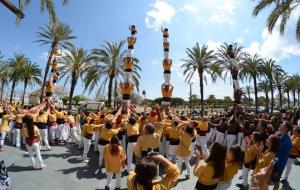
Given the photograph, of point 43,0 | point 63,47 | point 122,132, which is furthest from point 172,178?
point 63,47

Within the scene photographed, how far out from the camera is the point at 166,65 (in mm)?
16078

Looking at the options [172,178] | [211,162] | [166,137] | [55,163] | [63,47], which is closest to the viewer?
[172,178]

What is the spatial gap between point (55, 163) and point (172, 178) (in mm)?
8595

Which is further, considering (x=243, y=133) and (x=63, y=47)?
(x=63, y=47)

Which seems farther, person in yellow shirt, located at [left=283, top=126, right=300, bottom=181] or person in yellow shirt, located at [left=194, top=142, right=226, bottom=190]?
person in yellow shirt, located at [left=283, top=126, right=300, bottom=181]

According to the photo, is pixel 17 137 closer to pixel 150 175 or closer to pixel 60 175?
pixel 60 175

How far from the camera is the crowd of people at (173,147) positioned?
4.45 m

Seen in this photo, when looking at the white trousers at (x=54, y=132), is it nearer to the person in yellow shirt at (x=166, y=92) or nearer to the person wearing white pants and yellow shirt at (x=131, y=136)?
the person in yellow shirt at (x=166, y=92)

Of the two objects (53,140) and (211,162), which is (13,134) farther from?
(211,162)

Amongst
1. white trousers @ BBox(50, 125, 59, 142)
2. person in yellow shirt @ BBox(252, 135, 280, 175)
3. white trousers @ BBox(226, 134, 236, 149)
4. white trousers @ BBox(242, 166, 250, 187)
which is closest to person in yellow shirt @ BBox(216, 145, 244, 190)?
person in yellow shirt @ BBox(252, 135, 280, 175)

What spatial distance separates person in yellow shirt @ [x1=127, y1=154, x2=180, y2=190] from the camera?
12.2 ft

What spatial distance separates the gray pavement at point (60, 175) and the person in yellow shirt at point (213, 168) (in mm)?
3726

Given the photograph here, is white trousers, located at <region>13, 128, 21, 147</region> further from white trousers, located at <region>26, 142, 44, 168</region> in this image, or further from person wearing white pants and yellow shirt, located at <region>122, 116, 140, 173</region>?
person wearing white pants and yellow shirt, located at <region>122, 116, 140, 173</region>

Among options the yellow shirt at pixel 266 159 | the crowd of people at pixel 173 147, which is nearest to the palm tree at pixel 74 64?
the crowd of people at pixel 173 147
